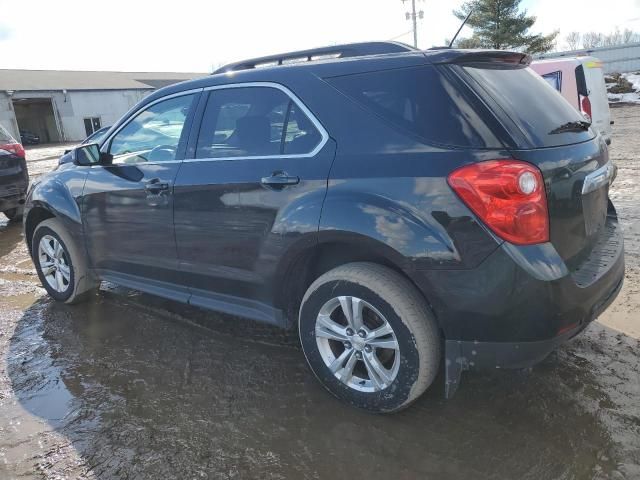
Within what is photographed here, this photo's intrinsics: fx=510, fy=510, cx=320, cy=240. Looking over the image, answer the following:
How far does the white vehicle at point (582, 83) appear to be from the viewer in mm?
9055

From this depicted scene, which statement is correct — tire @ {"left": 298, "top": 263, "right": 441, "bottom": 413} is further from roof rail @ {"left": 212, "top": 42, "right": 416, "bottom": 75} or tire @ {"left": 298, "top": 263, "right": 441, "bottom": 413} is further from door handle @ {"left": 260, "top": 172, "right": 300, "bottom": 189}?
roof rail @ {"left": 212, "top": 42, "right": 416, "bottom": 75}

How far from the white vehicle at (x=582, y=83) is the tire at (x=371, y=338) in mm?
7996

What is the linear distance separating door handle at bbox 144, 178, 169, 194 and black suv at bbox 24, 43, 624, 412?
0.5 inches

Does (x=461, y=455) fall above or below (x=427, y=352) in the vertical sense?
below

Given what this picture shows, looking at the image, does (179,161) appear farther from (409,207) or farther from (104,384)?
(409,207)

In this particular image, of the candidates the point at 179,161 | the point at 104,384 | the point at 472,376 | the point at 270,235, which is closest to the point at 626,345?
the point at 472,376

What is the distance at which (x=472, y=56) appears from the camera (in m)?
2.54

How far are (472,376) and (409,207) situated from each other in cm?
127

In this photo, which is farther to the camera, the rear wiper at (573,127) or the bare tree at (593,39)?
the bare tree at (593,39)

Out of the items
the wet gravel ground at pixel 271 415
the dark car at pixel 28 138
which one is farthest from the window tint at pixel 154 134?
the dark car at pixel 28 138

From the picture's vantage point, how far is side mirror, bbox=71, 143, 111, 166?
3.86 m

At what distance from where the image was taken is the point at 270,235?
2.87 meters

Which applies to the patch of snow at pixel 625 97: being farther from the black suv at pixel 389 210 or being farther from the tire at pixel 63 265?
the tire at pixel 63 265

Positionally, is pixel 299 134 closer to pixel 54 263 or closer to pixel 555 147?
pixel 555 147
